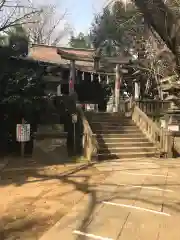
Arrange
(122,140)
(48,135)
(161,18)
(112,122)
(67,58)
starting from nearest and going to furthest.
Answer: (161,18)
(48,135)
(122,140)
(112,122)
(67,58)

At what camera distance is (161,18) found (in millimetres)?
3316

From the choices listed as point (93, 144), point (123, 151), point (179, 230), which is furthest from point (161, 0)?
point (123, 151)

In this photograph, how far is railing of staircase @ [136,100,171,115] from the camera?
19652 millimetres

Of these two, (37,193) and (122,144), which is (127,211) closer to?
(37,193)

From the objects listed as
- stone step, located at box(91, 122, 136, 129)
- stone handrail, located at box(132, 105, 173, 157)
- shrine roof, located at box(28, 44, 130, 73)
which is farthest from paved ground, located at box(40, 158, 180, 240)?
shrine roof, located at box(28, 44, 130, 73)

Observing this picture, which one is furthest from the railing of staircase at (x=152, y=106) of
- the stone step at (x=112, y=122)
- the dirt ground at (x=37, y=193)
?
the dirt ground at (x=37, y=193)

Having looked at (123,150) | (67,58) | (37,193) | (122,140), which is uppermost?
(67,58)

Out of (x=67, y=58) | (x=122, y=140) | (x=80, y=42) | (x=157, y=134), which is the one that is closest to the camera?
(x=157, y=134)

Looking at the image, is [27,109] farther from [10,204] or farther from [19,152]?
[10,204]

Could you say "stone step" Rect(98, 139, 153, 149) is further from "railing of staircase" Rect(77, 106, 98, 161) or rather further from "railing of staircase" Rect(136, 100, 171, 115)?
"railing of staircase" Rect(136, 100, 171, 115)

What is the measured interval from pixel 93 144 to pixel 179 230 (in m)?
7.74

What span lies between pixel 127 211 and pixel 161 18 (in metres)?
4.38

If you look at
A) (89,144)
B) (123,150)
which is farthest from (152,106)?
(89,144)

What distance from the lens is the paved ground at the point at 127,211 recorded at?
5.64m
